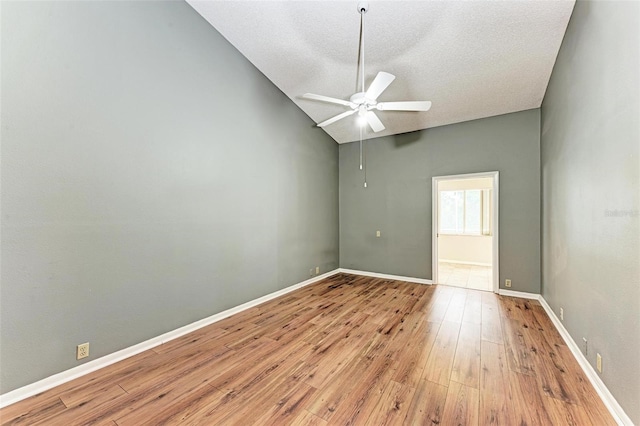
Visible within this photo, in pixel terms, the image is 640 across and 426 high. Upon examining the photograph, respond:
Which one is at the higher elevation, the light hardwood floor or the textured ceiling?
the textured ceiling

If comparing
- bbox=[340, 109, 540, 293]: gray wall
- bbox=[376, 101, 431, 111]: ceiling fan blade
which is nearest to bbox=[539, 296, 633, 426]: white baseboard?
bbox=[340, 109, 540, 293]: gray wall

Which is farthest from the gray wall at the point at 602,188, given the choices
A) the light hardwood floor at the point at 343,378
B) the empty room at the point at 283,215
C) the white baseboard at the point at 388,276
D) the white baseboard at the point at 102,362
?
the white baseboard at the point at 102,362

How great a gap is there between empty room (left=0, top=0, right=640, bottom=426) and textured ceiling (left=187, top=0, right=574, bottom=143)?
26 mm

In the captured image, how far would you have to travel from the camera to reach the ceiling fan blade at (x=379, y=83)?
2.34m

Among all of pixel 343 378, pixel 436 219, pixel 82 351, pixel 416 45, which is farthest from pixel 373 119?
pixel 82 351

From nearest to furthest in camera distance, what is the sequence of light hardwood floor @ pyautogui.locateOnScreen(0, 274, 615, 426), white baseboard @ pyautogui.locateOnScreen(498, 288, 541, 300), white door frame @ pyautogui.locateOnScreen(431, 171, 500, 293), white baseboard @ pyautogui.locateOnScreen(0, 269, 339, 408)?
light hardwood floor @ pyautogui.locateOnScreen(0, 274, 615, 426) → white baseboard @ pyautogui.locateOnScreen(0, 269, 339, 408) → white baseboard @ pyautogui.locateOnScreen(498, 288, 541, 300) → white door frame @ pyautogui.locateOnScreen(431, 171, 500, 293)

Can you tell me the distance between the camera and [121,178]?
238 cm

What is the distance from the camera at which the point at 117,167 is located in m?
2.35

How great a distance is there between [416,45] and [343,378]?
11.9 ft

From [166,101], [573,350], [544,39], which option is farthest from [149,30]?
[573,350]

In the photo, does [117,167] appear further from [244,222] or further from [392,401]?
[392,401]

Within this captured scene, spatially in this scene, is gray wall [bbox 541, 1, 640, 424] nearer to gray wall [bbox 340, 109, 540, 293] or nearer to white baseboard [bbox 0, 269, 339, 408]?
gray wall [bbox 340, 109, 540, 293]

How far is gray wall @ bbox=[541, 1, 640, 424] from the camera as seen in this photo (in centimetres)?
149

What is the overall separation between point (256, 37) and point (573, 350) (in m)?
4.92
